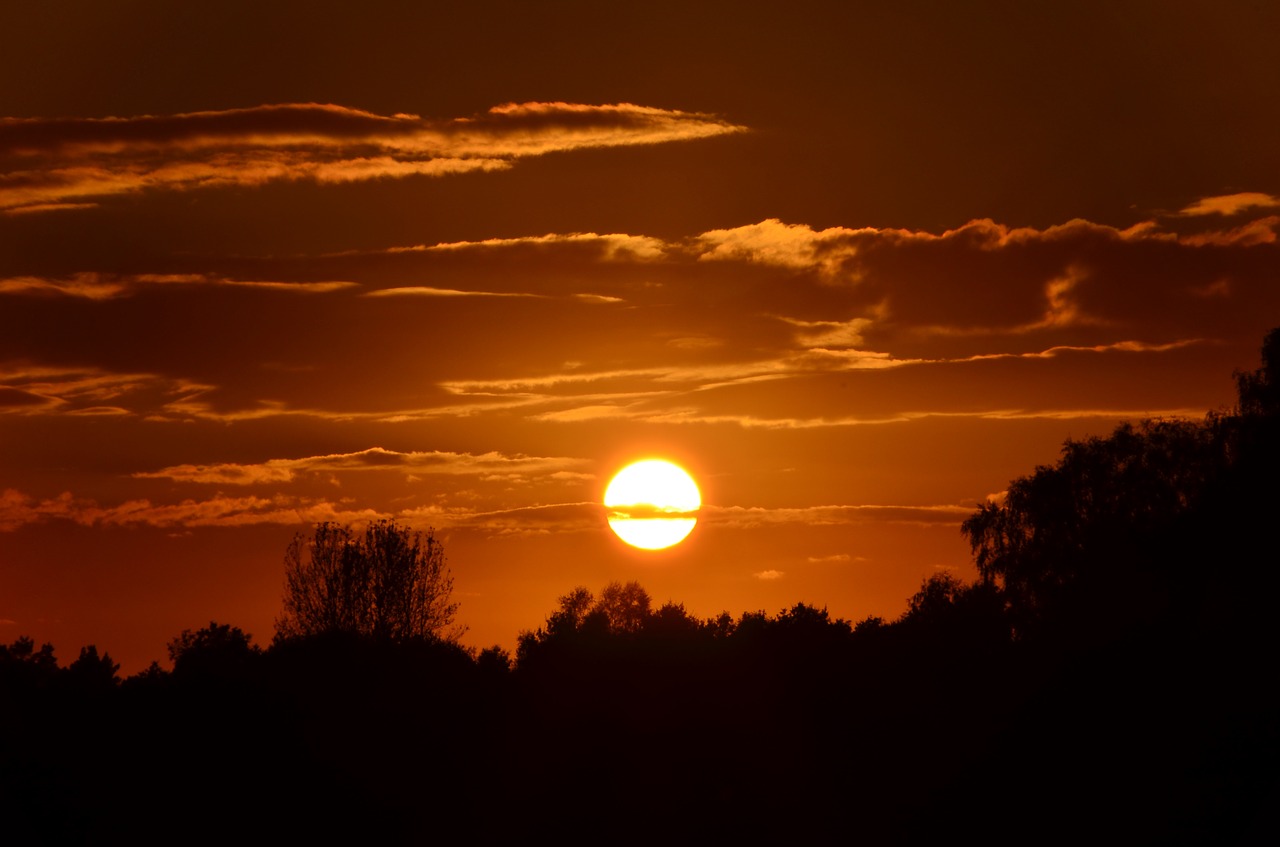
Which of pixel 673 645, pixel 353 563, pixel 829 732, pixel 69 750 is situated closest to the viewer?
pixel 69 750

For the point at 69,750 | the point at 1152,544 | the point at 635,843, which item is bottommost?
the point at 635,843

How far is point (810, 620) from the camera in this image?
78000mm

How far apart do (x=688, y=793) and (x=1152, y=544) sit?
3052cm

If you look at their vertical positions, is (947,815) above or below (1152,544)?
below

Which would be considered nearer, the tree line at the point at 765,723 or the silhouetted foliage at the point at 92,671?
the tree line at the point at 765,723

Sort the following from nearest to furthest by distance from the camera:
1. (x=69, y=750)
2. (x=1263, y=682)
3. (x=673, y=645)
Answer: (x=1263, y=682)
(x=69, y=750)
(x=673, y=645)

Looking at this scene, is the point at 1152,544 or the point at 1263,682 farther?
the point at 1152,544

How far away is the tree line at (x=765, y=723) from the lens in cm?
5547

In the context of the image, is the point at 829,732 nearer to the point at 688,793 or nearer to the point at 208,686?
the point at 688,793

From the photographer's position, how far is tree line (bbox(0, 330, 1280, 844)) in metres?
55.5

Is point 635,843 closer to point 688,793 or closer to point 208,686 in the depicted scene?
point 688,793

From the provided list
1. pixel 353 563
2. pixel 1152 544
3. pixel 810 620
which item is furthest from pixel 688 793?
pixel 353 563

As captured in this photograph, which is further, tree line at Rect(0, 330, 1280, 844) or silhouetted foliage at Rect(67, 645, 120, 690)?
silhouetted foliage at Rect(67, 645, 120, 690)

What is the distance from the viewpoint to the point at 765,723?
6756 centimetres
